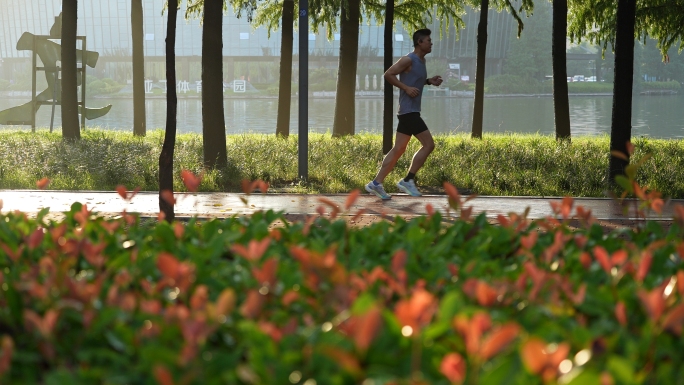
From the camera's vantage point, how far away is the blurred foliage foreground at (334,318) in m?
1.81

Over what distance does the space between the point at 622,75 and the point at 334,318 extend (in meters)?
10.6

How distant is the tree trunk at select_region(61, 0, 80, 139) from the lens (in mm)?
18500

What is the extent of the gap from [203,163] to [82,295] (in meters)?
11.3

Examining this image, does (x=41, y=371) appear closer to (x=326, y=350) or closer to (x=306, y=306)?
(x=306, y=306)

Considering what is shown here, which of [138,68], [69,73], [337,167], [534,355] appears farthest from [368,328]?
[138,68]

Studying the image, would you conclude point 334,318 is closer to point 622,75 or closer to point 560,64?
point 622,75

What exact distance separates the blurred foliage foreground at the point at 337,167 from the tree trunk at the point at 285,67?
4173 millimetres

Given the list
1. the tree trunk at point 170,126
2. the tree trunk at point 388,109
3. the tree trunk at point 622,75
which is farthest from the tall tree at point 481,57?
the tree trunk at point 170,126

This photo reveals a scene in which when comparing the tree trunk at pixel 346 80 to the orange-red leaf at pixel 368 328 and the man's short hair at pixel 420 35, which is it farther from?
the orange-red leaf at pixel 368 328

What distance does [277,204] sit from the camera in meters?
9.83

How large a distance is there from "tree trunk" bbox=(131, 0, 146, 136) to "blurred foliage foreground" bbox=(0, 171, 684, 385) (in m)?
19.4

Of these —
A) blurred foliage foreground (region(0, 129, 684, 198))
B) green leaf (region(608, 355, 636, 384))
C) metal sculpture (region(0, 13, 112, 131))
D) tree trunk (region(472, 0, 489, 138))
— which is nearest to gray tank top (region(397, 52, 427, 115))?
blurred foliage foreground (region(0, 129, 684, 198))

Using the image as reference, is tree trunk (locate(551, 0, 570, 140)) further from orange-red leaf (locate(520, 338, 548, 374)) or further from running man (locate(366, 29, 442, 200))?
orange-red leaf (locate(520, 338, 548, 374))

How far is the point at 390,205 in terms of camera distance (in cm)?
973
